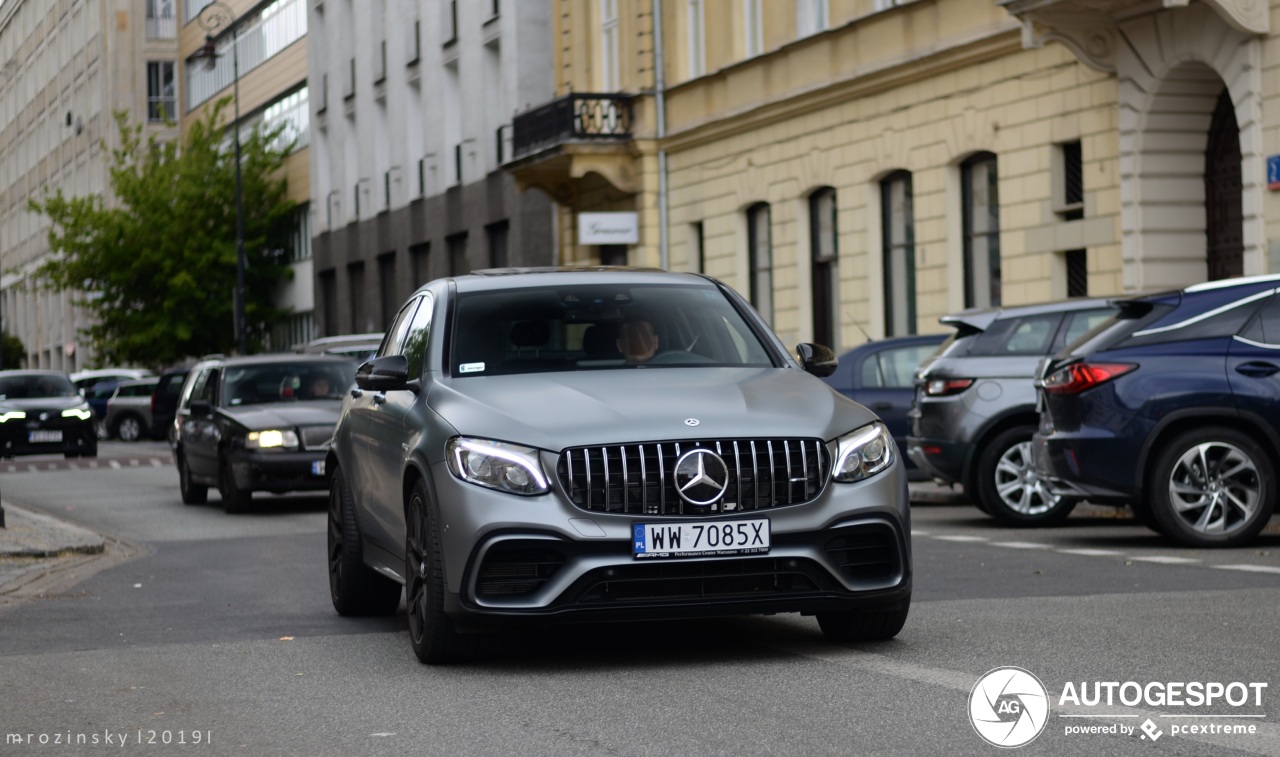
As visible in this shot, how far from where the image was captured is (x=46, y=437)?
127 feet

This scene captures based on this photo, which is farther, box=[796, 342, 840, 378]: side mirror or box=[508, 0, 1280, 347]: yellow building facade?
box=[508, 0, 1280, 347]: yellow building facade

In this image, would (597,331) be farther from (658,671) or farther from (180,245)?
(180,245)

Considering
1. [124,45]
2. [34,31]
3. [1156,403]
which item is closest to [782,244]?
[1156,403]

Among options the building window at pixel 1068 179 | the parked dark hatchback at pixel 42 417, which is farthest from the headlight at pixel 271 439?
the parked dark hatchback at pixel 42 417

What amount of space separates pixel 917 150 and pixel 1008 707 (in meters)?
22.5

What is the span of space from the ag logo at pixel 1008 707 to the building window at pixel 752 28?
26.4 m

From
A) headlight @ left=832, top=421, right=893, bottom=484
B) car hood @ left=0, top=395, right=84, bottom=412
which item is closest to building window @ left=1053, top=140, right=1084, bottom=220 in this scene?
headlight @ left=832, top=421, right=893, bottom=484

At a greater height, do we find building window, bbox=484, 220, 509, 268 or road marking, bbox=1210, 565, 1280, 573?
building window, bbox=484, 220, 509, 268

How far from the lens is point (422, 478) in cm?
882

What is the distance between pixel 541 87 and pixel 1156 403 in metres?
31.3

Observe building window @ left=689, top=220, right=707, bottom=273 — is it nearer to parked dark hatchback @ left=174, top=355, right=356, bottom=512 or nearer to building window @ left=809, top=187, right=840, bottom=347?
building window @ left=809, top=187, right=840, bottom=347

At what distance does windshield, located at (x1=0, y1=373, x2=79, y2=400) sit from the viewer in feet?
130

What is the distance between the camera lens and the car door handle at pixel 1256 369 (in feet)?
45.8

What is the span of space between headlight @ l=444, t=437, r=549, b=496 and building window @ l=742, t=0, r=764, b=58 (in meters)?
25.9
